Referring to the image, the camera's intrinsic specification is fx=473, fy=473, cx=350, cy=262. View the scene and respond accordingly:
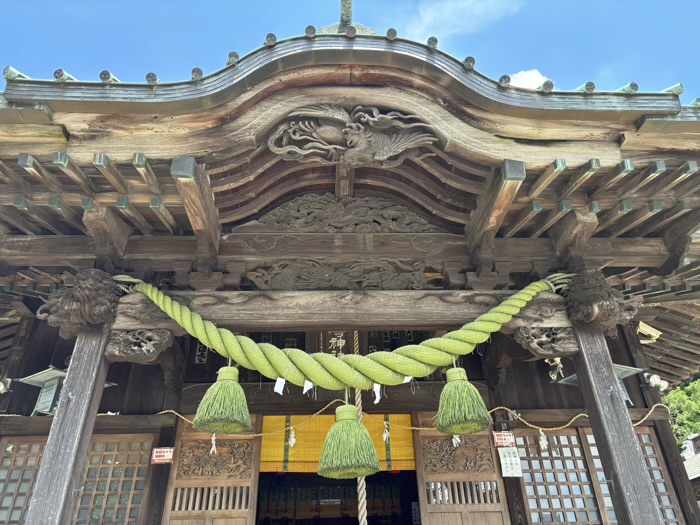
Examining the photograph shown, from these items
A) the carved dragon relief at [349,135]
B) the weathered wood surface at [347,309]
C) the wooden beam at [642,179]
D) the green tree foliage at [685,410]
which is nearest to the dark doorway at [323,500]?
the weathered wood surface at [347,309]

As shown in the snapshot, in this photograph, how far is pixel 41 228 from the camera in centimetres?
532

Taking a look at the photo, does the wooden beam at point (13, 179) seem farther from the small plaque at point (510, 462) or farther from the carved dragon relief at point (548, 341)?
the small plaque at point (510, 462)

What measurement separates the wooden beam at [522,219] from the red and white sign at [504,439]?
2.96m

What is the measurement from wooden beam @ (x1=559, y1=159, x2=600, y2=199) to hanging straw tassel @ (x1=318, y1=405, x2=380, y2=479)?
3058 mm

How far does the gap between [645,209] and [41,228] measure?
6.58 m

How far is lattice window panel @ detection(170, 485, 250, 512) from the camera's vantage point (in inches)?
240

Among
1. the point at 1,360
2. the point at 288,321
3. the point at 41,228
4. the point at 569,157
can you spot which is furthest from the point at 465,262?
the point at 1,360

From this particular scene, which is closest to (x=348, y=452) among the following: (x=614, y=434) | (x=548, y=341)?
(x=548, y=341)

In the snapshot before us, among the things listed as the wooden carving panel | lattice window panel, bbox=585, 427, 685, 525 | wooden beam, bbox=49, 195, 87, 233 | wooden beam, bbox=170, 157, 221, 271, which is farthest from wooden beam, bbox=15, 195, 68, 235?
lattice window panel, bbox=585, 427, 685, 525

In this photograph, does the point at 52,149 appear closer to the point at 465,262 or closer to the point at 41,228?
the point at 41,228

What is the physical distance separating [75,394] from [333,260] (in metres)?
2.91

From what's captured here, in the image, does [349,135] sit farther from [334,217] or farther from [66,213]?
[66,213]

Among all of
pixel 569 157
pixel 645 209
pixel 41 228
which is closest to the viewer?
pixel 569 157

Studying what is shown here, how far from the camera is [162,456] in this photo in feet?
20.5
